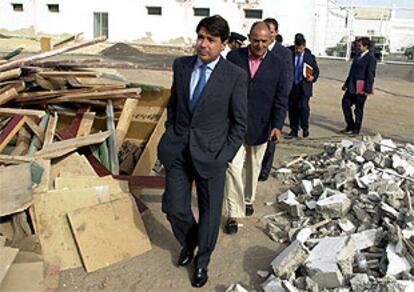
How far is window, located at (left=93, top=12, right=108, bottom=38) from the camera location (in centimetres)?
3200

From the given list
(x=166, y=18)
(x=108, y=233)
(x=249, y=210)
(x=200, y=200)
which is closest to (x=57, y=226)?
(x=108, y=233)

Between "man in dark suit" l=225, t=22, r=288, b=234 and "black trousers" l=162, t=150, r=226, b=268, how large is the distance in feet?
2.83

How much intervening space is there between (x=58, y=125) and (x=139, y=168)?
1.09m

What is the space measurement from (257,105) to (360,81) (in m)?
5.09

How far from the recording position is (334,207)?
5047mm

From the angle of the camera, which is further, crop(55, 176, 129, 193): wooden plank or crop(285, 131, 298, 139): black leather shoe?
crop(285, 131, 298, 139): black leather shoe

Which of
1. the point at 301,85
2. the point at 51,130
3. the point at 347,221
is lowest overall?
the point at 347,221

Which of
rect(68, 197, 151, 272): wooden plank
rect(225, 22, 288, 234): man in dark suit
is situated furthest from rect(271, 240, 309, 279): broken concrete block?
rect(68, 197, 151, 272): wooden plank

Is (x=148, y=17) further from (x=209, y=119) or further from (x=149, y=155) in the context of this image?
(x=209, y=119)

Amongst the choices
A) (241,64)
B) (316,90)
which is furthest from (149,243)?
(316,90)

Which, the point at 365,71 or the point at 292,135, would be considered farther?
the point at 365,71

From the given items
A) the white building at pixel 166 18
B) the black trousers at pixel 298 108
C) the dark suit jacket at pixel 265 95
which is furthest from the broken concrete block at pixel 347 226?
the white building at pixel 166 18

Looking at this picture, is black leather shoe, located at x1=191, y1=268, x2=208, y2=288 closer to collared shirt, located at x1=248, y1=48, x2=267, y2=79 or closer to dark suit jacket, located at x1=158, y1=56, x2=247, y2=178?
dark suit jacket, located at x1=158, y1=56, x2=247, y2=178

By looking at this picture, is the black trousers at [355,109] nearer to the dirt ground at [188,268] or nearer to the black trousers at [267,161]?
the dirt ground at [188,268]
